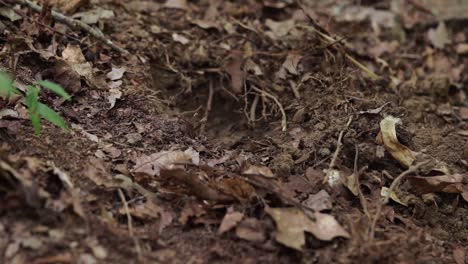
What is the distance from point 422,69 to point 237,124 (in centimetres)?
145

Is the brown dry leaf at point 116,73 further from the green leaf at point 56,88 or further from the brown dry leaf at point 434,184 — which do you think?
the brown dry leaf at point 434,184

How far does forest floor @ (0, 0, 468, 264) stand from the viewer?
71.6 inches

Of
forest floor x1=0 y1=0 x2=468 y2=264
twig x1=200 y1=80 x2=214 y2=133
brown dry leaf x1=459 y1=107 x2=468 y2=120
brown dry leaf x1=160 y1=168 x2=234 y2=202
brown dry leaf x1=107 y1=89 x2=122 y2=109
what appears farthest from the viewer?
brown dry leaf x1=459 y1=107 x2=468 y2=120

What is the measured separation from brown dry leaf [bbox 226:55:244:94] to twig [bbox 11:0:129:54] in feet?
1.97

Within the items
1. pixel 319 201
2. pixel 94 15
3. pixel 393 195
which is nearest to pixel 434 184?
pixel 393 195

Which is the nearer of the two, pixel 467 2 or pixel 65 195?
pixel 65 195

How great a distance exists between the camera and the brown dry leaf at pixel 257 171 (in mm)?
2014

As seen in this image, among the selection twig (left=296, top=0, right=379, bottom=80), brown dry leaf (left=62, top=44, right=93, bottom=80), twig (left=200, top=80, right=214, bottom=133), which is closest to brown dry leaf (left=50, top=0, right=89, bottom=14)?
brown dry leaf (left=62, top=44, right=93, bottom=80)

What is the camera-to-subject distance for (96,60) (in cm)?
273

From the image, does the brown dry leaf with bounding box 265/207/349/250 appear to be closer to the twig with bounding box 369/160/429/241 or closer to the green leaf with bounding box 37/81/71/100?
the twig with bounding box 369/160/429/241

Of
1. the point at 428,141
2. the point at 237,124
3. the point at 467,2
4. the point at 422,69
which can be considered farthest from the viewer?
the point at 467,2

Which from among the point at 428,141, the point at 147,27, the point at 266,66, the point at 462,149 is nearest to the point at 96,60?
the point at 147,27

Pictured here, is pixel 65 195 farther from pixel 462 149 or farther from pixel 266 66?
pixel 462 149

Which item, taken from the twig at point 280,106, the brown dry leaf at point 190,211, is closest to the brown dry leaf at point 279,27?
the twig at point 280,106
